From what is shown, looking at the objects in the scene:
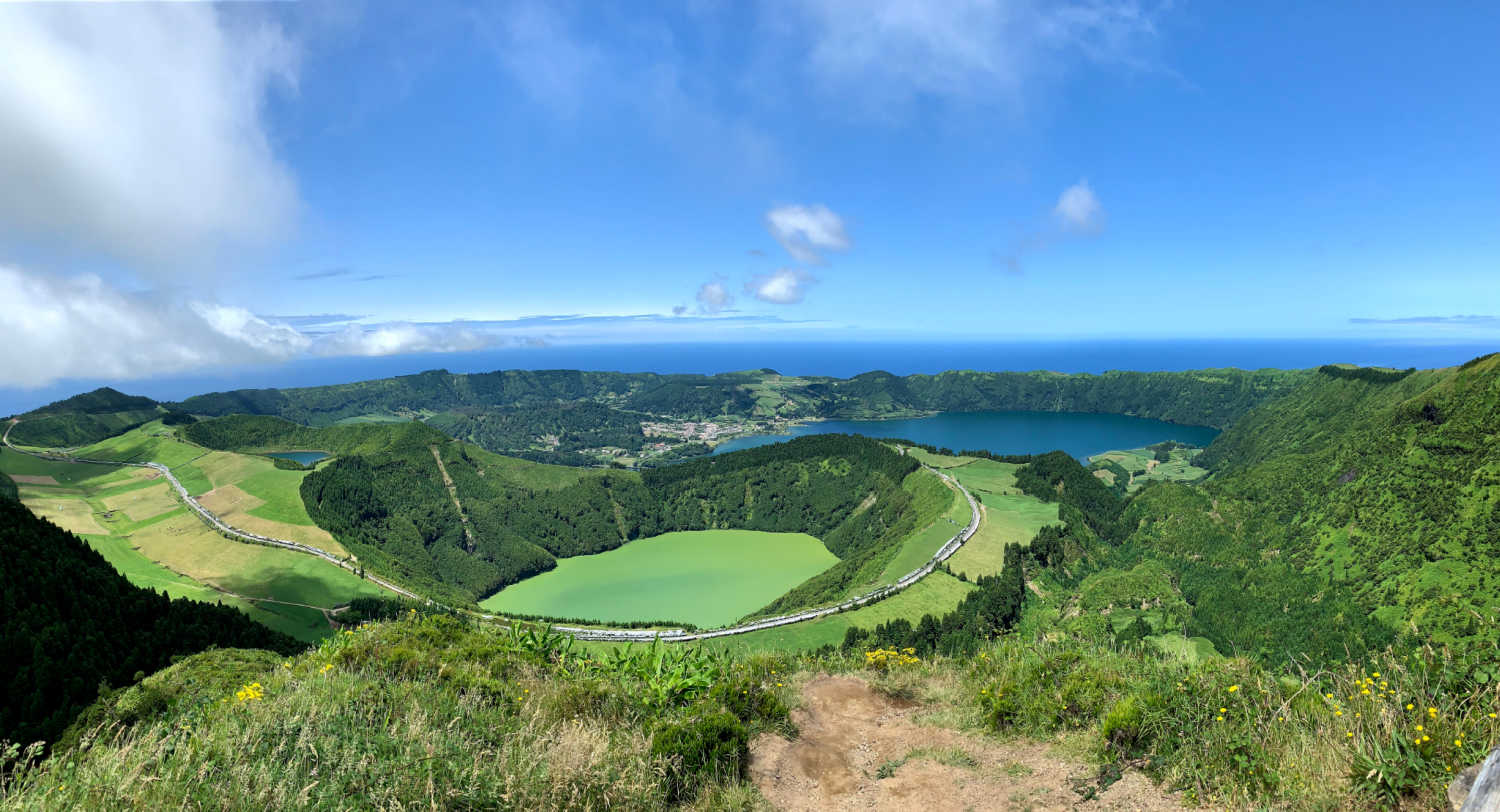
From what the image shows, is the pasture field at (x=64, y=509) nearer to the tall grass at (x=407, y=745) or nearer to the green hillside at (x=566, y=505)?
the green hillside at (x=566, y=505)

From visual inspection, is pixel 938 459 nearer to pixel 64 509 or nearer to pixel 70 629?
pixel 70 629

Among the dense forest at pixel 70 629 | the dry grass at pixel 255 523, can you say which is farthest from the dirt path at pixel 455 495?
the dense forest at pixel 70 629

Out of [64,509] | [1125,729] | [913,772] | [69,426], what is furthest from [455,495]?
[1125,729]

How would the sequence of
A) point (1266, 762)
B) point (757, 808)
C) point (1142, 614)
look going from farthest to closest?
point (1142, 614)
point (757, 808)
point (1266, 762)

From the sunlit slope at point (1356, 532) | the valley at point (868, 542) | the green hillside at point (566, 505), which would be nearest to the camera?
the valley at point (868, 542)

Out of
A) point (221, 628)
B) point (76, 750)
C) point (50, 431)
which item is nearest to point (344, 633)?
point (76, 750)

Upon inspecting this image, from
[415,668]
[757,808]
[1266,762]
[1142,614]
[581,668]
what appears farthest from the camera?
[1142,614]

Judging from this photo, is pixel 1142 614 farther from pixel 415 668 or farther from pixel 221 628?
pixel 221 628

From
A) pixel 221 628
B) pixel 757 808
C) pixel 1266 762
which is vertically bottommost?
pixel 221 628
